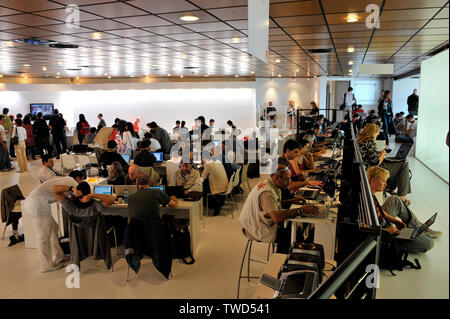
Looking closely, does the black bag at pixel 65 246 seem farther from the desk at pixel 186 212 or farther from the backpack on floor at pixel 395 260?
the backpack on floor at pixel 395 260

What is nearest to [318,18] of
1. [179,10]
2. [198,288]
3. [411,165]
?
[179,10]

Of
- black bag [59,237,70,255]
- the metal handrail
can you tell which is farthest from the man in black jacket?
the metal handrail

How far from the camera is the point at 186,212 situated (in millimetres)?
5281

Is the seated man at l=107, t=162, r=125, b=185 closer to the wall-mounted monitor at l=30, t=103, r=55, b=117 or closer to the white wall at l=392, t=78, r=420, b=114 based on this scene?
the wall-mounted monitor at l=30, t=103, r=55, b=117

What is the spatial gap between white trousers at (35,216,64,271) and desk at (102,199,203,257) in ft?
2.66

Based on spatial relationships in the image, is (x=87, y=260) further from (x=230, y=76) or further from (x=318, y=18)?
(x=230, y=76)

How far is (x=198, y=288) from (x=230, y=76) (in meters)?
13.3

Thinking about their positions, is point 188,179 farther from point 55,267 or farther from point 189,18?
point 189,18

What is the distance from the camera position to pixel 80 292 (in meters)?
4.08

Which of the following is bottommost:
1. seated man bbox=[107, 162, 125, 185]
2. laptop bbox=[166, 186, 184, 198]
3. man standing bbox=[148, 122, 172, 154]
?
laptop bbox=[166, 186, 184, 198]

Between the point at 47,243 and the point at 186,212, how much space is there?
1871 millimetres

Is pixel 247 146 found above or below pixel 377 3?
below

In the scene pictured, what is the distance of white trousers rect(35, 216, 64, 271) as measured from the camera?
14.8ft

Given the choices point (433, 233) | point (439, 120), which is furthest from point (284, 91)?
point (439, 120)
